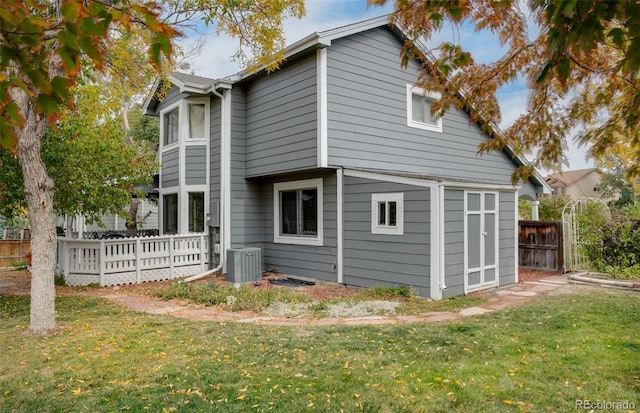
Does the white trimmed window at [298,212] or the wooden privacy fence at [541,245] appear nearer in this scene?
the white trimmed window at [298,212]

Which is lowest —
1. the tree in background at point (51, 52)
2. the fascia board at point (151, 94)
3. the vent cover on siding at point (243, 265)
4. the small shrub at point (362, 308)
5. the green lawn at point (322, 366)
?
the small shrub at point (362, 308)

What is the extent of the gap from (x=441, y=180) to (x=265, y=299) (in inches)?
154

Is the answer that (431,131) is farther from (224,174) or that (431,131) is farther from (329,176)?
(224,174)

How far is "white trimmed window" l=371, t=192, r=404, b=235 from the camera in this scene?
8172 mm

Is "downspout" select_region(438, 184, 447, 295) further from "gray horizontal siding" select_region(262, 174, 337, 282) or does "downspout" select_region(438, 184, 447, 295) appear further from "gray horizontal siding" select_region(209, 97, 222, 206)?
"gray horizontal siding" select_region(209, 97, 222, 206)

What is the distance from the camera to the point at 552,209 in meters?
15.7

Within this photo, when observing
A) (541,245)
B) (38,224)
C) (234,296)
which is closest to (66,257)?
(38,224)

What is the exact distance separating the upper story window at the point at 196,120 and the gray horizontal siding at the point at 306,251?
2581 mm

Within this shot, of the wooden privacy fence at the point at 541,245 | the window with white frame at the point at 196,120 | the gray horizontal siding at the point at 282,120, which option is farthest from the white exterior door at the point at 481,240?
the window with white frame at the point at 196,120

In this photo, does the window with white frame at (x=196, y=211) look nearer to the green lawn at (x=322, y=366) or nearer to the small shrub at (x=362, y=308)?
the green lawn at (x=322, y=366)

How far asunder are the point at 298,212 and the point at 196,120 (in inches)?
168

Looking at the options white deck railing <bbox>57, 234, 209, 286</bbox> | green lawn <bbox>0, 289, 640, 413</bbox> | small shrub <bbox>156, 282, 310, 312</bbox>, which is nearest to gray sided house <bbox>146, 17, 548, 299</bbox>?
white deck railing <bbox>57, 234, 209, 286</bbox>

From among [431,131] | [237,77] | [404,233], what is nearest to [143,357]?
[404,233]

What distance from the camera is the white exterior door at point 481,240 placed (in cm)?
831
